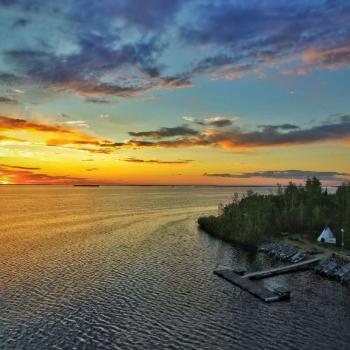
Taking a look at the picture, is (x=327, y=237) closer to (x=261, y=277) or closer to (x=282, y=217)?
(x=282, y=217)

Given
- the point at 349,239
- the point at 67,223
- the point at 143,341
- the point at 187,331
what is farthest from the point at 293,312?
the point at 67,223

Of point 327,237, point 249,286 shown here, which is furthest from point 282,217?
point 249,286

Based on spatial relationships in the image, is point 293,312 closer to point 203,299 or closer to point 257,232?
point 203,299

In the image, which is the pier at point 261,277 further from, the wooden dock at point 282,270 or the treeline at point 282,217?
the treeline at point 282,217

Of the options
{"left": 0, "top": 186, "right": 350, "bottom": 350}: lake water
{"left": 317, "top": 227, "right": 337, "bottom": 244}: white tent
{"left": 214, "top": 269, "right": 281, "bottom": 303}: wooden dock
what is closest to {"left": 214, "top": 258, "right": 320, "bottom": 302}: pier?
{"left": 214, "top": 269, "right": 281, "bottom": 303}: wooden dock

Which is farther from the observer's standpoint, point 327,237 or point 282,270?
point 327,237

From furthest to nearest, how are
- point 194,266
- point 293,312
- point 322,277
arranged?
point 194,266
point 322,277
point 293,312
